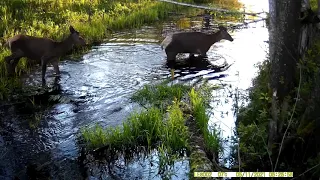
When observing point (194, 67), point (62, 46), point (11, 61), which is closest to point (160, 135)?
point (62, 46)

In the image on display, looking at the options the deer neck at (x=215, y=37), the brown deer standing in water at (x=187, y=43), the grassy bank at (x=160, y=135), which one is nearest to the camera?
the grassy bank at (x=160, y=135)

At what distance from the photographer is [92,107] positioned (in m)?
9.02

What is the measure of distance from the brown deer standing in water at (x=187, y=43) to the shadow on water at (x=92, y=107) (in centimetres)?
32

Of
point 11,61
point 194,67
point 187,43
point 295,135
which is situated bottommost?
point 194,67

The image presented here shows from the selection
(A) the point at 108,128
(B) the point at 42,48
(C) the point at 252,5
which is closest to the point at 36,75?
(B) the point at 42,48

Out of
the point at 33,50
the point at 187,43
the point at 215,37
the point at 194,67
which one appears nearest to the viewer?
the point at 33,50

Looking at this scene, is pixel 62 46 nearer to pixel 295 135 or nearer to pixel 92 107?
pixel 92 107

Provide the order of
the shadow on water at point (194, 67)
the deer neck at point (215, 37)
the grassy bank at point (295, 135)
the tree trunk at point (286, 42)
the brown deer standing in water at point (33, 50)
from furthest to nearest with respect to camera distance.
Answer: the deer neck at point (215, 37) < the shadow on water at point (194, 67) < the brown deer standing in water at point (33, 50) < the tree trunk at point (286, 42) < the grassy bank at point (295, 135)

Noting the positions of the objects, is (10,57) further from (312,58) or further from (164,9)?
(164,9)

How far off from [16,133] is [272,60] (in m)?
4.76

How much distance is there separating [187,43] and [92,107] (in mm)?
4958

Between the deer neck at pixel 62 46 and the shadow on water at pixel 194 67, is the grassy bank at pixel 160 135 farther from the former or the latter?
the deer neck at pixel 62 46

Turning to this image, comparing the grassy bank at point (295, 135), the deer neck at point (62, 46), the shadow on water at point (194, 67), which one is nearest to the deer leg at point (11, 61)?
the deer neck at point (62, 46)

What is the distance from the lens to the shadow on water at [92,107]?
637cm
